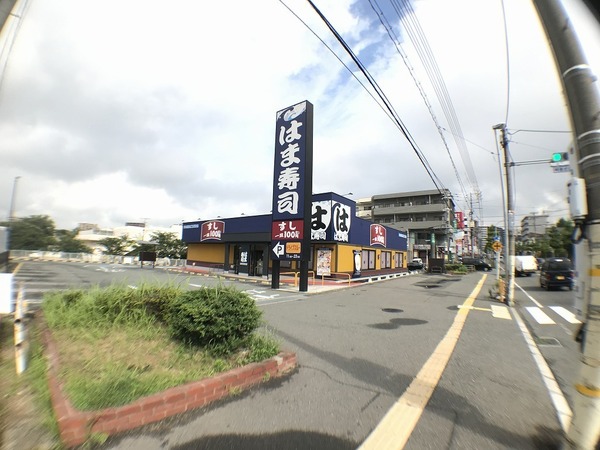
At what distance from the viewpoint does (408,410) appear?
3.56 metres

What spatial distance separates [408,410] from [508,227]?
14080 millimetres

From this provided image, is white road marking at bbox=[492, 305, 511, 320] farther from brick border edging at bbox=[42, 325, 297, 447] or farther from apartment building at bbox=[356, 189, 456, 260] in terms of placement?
apartment building at bbox=[356, 189, 456, 260]

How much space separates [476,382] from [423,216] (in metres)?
64.3

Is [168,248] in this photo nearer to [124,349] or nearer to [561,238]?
[124,349]

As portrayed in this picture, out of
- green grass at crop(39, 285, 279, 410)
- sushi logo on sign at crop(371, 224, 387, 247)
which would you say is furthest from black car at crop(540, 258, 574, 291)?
green grass at crop(39, 285, 279, 410)

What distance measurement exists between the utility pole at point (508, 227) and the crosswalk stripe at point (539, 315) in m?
0.90

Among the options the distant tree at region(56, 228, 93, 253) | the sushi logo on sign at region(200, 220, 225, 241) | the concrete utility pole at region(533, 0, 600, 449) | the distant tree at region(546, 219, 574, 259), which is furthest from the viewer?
the distant tree at region(56, 228, 93, 253)

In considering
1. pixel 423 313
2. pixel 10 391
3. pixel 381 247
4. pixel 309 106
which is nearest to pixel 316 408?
pixel 10 391

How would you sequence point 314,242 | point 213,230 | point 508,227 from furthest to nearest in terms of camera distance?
point 213,230
point 314,242
point 508,227

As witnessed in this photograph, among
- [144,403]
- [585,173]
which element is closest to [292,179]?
[585,173]

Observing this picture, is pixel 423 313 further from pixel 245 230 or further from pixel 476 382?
A: pixel 245 230

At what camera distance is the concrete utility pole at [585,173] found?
103 inches

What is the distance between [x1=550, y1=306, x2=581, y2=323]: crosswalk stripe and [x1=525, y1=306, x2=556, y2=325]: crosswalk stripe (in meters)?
0.48

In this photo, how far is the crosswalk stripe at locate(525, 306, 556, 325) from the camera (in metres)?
9.64
